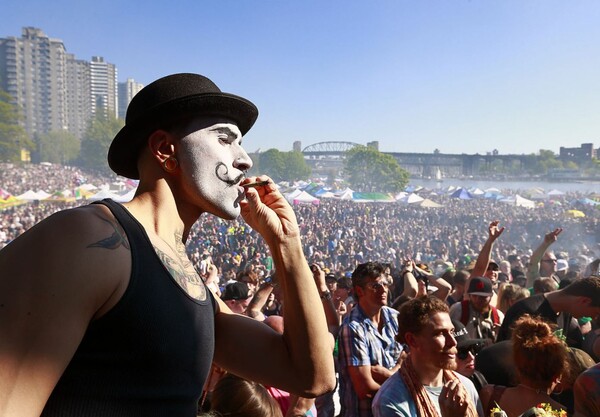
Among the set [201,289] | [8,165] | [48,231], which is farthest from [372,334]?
[8,165]

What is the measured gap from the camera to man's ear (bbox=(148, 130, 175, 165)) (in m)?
1.21

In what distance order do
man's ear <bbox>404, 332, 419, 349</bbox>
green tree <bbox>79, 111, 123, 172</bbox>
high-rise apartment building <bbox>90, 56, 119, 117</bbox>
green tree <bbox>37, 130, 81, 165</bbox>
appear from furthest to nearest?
high-rise apartment building <bbox>90, 56, 119, 117</bbox>, green tree <bbox>37, 130, 81, 165</bbox>, green tree <bbox>79, 111, 123, 172</bbox>, man's ear <bbox>404, 332, 419, 349</bbox>

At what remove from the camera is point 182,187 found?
1216 mm

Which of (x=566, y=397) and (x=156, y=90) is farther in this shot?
(x=566, y=397)

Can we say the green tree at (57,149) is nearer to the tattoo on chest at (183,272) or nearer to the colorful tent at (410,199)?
the colorful tent at (410,199)

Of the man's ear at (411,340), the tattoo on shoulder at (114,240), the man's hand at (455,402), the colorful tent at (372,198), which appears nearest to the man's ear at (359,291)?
the man's ear at (411,340)

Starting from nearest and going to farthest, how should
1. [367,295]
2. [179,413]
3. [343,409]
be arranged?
[179,413] → [343,409] → [367,295]

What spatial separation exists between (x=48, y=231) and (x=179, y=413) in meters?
0.44

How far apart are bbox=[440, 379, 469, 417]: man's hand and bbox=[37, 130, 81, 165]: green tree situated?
104162 millimetres

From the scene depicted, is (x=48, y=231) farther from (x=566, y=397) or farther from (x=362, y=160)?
(x=362, y=160)

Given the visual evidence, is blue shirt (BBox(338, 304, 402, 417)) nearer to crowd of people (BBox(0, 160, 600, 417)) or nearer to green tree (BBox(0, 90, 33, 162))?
crowd of people (BBox(0, 160, 600, 417))

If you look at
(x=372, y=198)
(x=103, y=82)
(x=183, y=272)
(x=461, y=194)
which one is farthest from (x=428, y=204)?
(x=103, y=82)

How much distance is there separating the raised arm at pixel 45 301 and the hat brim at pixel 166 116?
389 mm

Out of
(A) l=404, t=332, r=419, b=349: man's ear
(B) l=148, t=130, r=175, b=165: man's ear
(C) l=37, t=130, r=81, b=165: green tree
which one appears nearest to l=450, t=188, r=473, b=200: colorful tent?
(A) l=404, t=332, r=419, b=349: man's ear
